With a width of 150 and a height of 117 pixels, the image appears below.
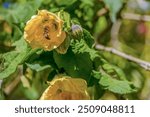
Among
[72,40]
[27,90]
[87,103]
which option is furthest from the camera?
[27,90]

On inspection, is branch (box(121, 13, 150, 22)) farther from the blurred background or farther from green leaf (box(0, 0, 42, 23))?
green leaf (box(0, 0, 42, 23))

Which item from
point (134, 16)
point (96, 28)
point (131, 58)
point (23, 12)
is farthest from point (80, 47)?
point (134, 16)

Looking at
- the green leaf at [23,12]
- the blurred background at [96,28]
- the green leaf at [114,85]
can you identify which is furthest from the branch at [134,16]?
the green leaf at [114,85]

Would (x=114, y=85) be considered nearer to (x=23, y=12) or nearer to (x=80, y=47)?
(x=80, y=47)

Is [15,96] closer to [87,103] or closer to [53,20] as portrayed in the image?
[87,103]

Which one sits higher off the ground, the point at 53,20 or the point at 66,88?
the point at 53,20

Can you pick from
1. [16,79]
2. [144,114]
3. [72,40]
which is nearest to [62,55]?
[72,40]
